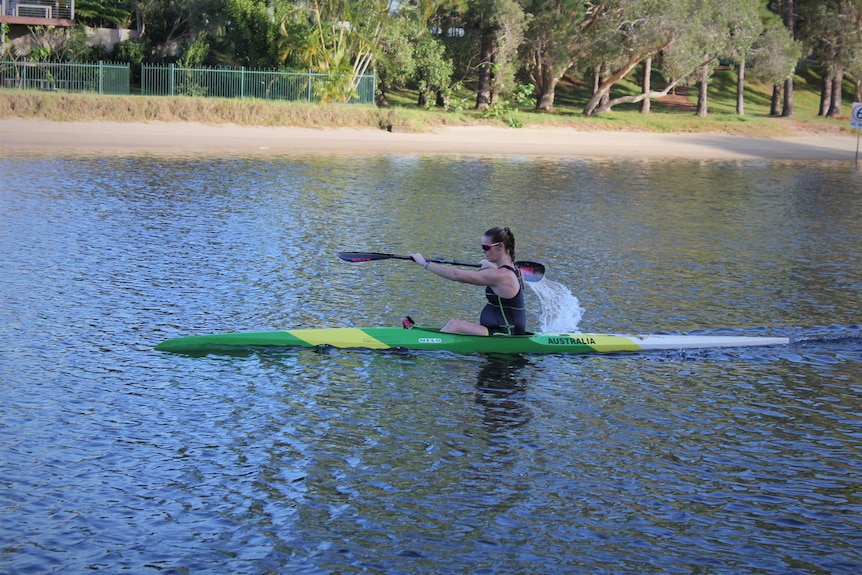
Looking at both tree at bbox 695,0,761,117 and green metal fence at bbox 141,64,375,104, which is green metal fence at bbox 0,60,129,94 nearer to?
green metal fence at bbox 141,64,375,104

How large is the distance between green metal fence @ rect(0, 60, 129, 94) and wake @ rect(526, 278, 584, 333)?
2914 centimetres

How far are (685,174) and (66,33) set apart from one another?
91.4 feet

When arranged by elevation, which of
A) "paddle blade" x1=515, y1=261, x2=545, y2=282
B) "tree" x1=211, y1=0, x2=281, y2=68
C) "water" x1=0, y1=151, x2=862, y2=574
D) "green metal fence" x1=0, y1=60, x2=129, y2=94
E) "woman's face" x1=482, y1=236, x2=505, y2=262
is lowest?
"water" x1=0, y1=151, x2=862, y2=574

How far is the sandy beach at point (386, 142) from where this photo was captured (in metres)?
33.8

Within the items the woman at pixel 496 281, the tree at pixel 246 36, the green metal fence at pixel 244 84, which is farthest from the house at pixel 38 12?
the woman at pixel 496 281

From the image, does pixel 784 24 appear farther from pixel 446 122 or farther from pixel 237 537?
pixel 237 537

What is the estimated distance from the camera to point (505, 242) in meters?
11.3

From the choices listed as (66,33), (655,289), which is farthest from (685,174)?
(66,33)

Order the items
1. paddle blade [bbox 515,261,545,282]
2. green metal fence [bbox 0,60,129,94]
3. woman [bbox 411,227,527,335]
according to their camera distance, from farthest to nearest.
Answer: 1. green metal fence [bbox 0,60,129,94]
2. paddle blade [bbox 515,261,545,282]
3. woman [bbox 411,227,527,335]

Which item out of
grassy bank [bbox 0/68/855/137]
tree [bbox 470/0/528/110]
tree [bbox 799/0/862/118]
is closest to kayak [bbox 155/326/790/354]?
grassy bank [bbox 0/68/855/137]

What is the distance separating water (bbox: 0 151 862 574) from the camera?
7.05m

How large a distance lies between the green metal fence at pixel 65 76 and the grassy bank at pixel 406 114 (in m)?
2.94

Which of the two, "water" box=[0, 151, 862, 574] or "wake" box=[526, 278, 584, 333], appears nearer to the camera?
"water" box=[0, 151, 862, 574]

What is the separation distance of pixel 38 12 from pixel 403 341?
3831 centimetres
